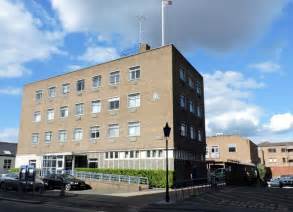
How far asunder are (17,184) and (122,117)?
15799 mm

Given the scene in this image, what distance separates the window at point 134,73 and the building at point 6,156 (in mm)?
39790

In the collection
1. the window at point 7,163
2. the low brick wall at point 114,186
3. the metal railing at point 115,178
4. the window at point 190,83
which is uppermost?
the window at point 190,83

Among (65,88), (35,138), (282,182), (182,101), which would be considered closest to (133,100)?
(182,101)

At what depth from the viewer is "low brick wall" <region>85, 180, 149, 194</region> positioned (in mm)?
32759

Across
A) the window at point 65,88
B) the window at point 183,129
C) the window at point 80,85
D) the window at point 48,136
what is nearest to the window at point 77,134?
the window at point 48,136

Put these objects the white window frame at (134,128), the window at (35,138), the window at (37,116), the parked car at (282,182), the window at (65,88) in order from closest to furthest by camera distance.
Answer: the parked car at (282,182) → the white window frame at (134,128) → the window at (65,88) → the window at (35,138) → the window at (37,116)

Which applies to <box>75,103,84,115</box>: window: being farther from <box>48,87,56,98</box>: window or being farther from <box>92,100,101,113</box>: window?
<box>48,87,56,98</box>: window

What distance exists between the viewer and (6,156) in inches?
2891

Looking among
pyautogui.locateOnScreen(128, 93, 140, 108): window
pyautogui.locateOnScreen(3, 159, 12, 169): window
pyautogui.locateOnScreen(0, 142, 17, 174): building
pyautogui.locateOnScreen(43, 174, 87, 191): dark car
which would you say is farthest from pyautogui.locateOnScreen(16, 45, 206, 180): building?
pyautogui.locateOnScreen(3, 159, 12, 169): window

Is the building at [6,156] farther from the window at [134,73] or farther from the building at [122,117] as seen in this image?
the window at [134,73]

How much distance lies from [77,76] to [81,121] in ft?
20.9

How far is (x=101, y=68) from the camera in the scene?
47.2m

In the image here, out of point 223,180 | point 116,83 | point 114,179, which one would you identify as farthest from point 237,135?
point 114,179

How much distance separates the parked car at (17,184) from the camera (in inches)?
1153
